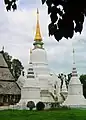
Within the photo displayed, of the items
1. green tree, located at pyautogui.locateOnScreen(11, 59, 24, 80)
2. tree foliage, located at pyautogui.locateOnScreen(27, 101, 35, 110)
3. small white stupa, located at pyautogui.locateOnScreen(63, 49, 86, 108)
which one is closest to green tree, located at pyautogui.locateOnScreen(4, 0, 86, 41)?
tree foliage, located at pyautogui.locateOnScreen(27, 101, 35, 110)

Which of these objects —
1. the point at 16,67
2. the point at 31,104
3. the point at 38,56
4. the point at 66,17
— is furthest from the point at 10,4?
the point at 16,67

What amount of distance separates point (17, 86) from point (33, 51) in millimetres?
8795

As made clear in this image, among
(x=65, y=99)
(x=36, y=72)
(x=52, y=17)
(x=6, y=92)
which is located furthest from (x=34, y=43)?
(x=52, y=17)

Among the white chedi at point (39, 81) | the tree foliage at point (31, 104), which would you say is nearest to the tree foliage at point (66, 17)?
the tree foliage at point (31, 104)

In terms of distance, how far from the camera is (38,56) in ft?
173

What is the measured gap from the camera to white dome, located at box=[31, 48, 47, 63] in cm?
5251

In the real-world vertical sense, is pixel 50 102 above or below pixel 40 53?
below

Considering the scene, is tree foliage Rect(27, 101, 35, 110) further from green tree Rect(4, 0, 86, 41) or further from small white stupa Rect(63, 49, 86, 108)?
green tree Rect(4, 0, 86, 41)

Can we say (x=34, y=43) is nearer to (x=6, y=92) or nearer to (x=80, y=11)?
(x=6, y=92)

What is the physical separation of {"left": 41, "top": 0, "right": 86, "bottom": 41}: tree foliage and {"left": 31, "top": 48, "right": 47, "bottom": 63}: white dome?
163 feet

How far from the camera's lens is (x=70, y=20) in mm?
2623

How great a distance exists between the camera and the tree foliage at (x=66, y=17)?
8.40ft

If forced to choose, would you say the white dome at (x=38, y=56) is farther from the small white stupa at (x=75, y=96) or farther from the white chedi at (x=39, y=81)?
the small white stupa at (x=75, y=96)

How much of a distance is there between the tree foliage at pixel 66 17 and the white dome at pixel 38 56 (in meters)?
49.7
